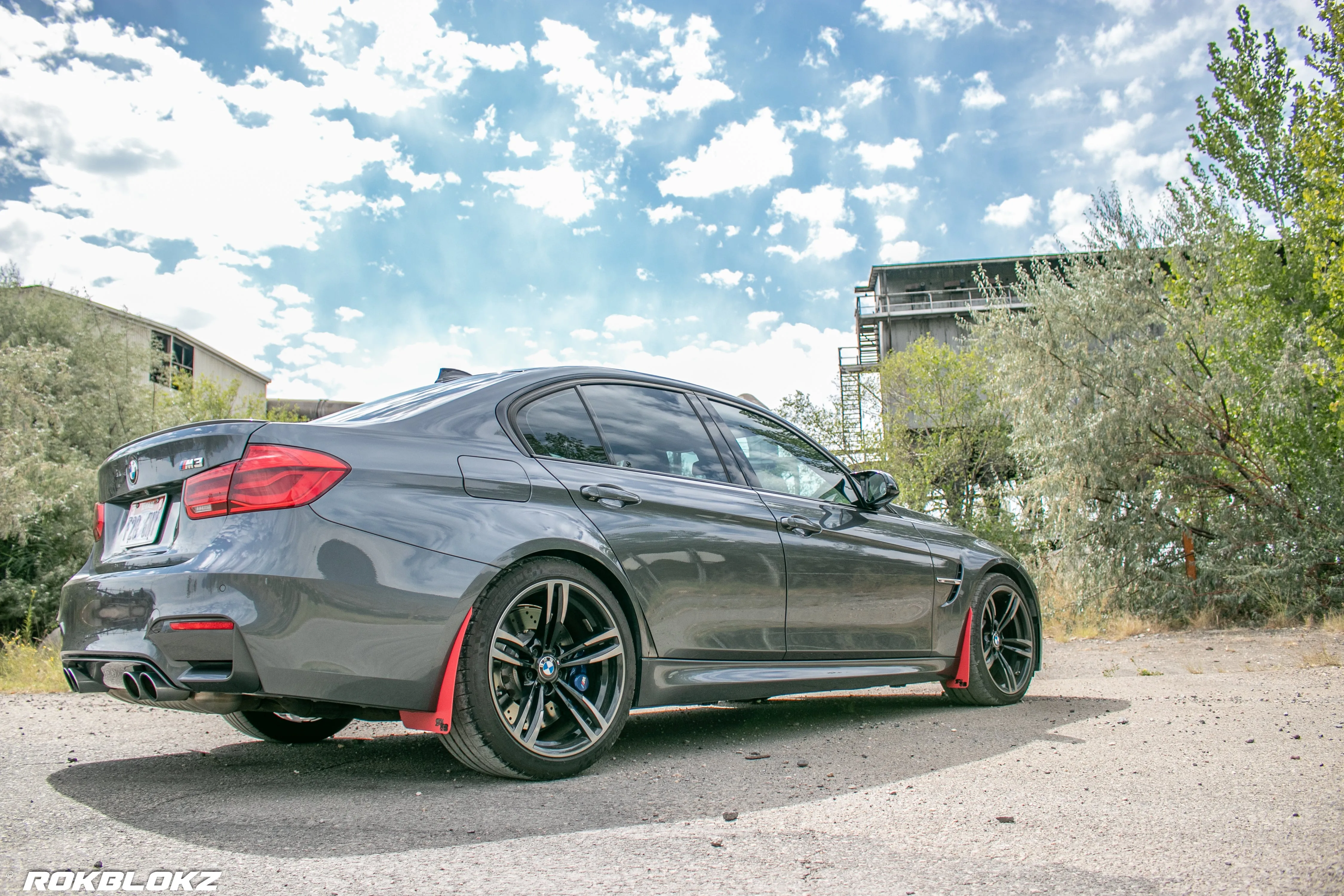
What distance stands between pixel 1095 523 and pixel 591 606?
33.6 ft

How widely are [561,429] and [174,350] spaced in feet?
150

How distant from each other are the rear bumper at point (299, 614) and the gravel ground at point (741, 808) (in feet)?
1.28

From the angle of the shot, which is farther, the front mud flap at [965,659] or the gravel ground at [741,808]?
the front mud flap at [965,659]

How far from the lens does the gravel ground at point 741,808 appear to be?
219cm

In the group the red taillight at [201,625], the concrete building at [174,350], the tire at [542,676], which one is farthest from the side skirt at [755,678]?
the concrete building at [174,350]

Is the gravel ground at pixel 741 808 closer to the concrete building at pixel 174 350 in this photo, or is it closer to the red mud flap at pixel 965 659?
the red mud flap at pixel 965 659

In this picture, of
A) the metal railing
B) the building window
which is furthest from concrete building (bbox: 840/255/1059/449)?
the building window

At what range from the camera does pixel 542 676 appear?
3.19m

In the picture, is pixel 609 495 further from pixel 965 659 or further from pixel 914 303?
pixel 914 303

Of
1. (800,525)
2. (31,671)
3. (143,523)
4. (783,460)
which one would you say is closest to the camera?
(143,523)

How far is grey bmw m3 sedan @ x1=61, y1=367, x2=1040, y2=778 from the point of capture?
280cm

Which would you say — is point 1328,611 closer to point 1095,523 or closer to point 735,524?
point 1095,523

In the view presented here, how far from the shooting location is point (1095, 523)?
1181cm

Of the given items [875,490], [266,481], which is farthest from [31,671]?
[875,490]
